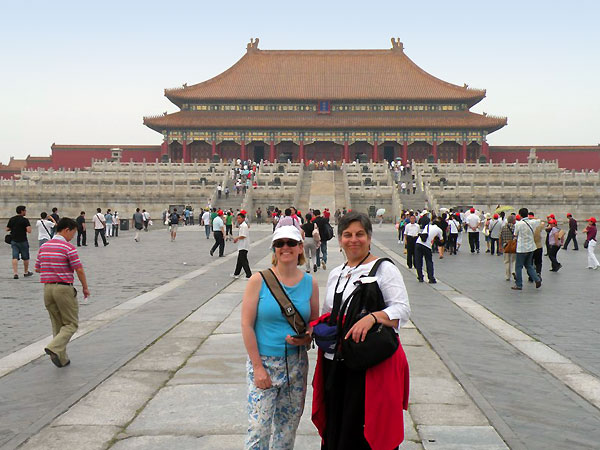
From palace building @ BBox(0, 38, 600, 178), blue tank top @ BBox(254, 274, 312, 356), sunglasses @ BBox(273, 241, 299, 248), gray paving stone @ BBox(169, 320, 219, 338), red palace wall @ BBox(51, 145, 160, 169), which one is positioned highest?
palace building @ BBox(0, 38, 600, 178)

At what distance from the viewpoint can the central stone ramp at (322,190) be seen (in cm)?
4097

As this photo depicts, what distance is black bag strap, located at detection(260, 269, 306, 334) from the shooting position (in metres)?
3.54

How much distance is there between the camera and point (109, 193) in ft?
143

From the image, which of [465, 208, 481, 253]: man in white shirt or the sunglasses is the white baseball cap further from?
[465, 208, 481, 253]: man in white shirt

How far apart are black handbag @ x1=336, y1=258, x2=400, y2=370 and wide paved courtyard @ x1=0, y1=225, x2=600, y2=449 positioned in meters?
1.27

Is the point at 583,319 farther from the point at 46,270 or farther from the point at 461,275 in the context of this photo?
the point at 46,270

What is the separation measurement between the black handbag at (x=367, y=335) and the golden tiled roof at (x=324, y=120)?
58523 millimetres

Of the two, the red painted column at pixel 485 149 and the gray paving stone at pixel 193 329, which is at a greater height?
the red painted column at pixel 485 149

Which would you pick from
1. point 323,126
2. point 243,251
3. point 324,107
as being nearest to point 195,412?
point 243,251

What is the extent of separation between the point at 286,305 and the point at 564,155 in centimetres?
6364

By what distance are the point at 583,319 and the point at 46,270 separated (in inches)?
266

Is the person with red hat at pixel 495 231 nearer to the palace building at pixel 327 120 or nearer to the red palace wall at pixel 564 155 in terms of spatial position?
the palace building at pixel 327 120

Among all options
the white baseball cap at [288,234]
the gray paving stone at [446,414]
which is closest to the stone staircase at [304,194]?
the gray paving stone at [446,414]

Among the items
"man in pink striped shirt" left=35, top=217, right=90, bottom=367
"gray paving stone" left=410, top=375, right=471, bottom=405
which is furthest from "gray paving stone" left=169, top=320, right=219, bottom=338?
"gray paving stone" left=410, top=375, right=471, bottom=405
